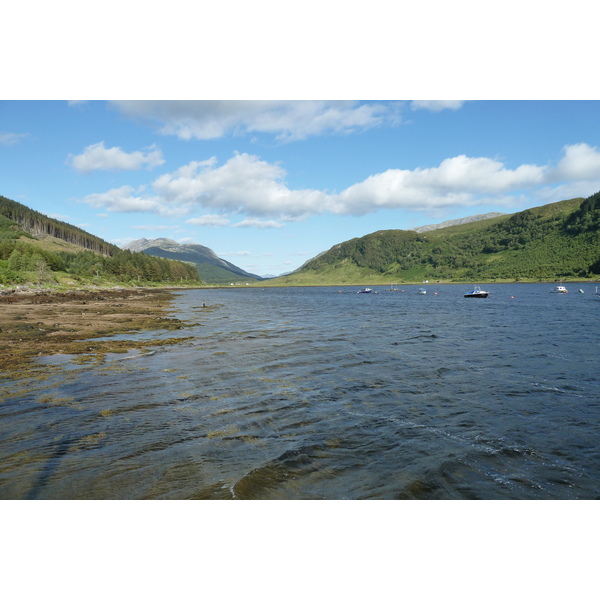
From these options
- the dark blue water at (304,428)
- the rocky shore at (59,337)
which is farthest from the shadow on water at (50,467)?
the rocky shore at (59,337)

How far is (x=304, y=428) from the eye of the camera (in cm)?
1273

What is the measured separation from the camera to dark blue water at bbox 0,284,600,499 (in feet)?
29.2

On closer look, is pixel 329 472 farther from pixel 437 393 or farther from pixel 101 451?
pixel 437 393

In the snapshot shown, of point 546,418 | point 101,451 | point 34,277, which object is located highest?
point 34,277

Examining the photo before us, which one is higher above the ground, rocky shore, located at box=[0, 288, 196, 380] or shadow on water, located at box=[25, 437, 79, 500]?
rocky shore, located at box=[0, 288, 196, 380]

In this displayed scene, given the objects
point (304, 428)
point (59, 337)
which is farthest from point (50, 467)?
point (59, 337)

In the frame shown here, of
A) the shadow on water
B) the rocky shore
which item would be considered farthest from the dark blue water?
the rocky shore

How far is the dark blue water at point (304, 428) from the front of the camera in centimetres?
891

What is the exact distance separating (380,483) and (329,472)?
4.33ft

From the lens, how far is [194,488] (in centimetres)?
848

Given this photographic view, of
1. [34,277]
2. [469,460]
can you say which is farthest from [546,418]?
[34,277]

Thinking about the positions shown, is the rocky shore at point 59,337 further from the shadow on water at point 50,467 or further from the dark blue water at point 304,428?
the shadow on water at point 50,467

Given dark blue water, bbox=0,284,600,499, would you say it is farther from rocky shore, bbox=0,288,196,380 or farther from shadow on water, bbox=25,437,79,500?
rocky shore, bbox=0,288,196,380

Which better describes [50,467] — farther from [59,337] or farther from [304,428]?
[59,337]
